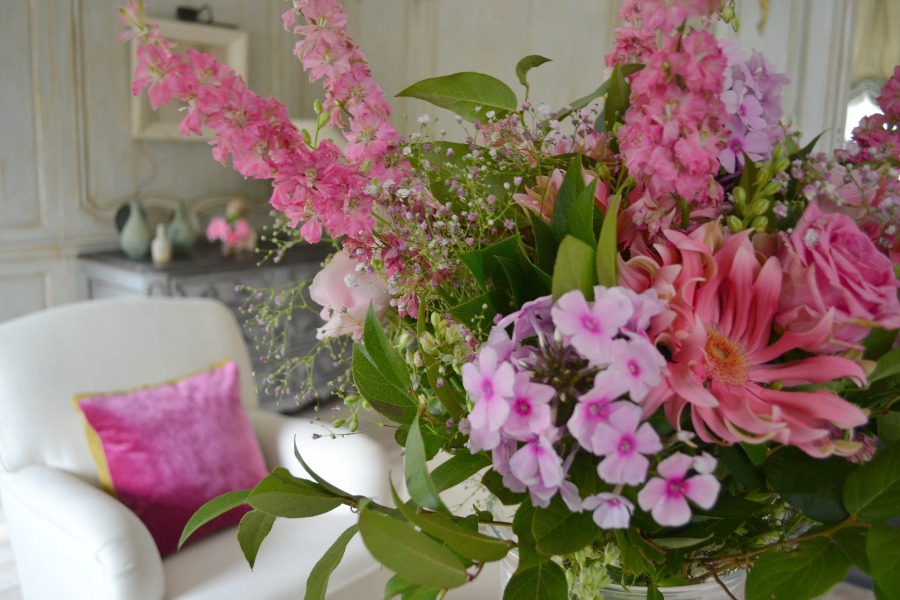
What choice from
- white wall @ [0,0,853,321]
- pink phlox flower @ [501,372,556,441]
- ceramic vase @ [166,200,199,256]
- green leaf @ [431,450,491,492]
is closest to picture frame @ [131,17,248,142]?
white wall @ [0,0,853,321]

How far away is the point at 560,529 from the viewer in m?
0.45

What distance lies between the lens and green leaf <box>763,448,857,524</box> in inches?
18.7

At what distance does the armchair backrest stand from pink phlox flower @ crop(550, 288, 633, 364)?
1.57 metres

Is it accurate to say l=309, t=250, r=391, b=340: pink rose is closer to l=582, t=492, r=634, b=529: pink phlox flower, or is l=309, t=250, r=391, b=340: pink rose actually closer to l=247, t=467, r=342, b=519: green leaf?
l=247, t=467, r=342, b=519: green leaf

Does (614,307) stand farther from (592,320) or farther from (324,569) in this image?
(324,569)

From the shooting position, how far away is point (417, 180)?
570 millimetres

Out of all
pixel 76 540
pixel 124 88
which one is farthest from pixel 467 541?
pixel 124 88

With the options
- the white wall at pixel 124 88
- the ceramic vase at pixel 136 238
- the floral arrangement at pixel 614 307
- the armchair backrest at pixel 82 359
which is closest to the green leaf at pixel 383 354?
the floral arrangement at pixel 614 307

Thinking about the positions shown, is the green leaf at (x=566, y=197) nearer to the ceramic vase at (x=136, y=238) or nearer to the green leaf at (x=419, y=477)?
the green leaf at (x=419, y=477)

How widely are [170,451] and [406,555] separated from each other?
1.40 m

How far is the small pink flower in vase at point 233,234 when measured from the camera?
3.44m

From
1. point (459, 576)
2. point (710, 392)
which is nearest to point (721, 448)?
point (710, 392)

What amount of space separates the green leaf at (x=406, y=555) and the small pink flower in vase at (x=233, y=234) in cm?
317

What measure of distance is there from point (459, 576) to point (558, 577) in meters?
0.10
